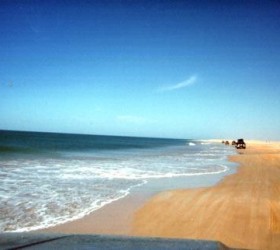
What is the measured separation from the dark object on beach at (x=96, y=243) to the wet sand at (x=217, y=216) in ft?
12.6

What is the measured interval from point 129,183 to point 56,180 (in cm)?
331

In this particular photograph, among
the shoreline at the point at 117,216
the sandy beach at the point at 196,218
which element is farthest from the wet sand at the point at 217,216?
the shoreline at the point at 117,216

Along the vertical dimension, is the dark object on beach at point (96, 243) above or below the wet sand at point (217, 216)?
above

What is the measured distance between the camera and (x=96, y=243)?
2951mm

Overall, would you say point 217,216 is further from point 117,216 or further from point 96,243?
point 96,243

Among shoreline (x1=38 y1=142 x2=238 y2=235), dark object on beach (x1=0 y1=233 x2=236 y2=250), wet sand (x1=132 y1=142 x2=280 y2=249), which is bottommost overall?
shoreline (x1=38 y1=142 x2=238 y2=235)

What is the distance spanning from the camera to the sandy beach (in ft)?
22.1

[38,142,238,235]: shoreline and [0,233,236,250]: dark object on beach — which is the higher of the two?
[0,233,236,250]: dark object on beach

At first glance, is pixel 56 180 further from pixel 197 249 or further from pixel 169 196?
pixel 197 249

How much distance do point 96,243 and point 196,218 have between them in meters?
5.50

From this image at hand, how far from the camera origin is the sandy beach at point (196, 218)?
6.73 metres

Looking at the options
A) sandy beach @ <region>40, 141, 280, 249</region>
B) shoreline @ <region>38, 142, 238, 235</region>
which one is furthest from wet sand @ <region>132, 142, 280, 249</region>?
shoreline @ <region>38, 142, 238, 235</region>

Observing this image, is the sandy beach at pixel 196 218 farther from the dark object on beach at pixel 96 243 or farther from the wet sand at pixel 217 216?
the dark object on beach at pixel 96 243

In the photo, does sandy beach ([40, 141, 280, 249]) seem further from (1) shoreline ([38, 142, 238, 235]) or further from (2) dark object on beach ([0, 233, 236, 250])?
(2) dark object on beach ([0, 233, 236, 250])
